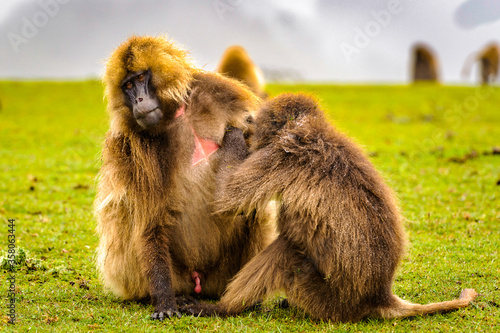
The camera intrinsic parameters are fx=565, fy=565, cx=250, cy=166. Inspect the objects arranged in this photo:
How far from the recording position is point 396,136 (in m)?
17.7

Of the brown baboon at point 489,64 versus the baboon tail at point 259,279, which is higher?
the brown baboon at point 489,64

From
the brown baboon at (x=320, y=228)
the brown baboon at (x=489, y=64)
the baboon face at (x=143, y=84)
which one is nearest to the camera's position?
the brown baboon at (x=320, y=228)

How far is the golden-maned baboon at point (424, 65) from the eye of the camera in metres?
40.9

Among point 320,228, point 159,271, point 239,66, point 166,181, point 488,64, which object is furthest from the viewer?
point 488,64

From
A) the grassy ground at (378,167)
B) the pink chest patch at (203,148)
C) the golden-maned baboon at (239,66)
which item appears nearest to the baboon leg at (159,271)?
the grassy ground at (378,167)

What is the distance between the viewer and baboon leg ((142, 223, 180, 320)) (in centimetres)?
555

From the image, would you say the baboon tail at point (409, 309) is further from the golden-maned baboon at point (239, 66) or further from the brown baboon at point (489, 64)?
the brown baboon at point (489, 64)

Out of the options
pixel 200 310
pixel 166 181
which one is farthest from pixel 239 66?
pixel 200 310

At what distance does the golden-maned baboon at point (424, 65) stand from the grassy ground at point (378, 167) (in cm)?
1865

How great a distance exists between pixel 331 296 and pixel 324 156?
1.33m

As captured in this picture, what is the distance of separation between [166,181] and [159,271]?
36.1 inches

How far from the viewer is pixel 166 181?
5.84 m

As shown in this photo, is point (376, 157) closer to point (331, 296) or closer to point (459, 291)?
point (459, 291)

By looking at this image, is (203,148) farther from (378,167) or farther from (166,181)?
(378,167)
